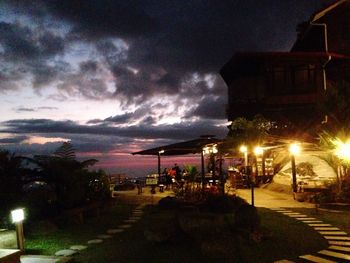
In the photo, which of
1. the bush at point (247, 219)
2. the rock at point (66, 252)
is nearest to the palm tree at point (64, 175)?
the rock at point (66, 252)

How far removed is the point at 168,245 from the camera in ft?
31.0

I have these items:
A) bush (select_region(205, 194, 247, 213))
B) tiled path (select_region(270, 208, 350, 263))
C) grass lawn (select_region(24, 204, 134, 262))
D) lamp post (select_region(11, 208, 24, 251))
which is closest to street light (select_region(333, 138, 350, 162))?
tiled path (select_region(270, 208, 350, 263))

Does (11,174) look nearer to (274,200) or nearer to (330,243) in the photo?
(330,243)

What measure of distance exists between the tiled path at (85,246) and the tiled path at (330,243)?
4401 millimetres

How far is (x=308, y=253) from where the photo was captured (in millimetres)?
8727

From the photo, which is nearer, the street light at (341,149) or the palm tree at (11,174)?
the palm tree at (11,174)

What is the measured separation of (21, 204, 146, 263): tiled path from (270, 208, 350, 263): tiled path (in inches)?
173

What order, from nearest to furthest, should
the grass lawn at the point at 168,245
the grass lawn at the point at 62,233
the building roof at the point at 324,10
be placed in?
the grass lawn at the point at 168,245, the grass lawn at the point at 62,233, the building roof at the point at 324,10

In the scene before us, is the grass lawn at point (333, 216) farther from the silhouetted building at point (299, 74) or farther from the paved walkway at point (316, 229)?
the silhouetted building at point (299, 74)

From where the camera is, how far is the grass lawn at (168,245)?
8438 mm

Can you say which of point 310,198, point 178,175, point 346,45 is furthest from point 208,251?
point 346,45

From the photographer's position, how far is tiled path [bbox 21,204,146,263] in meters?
7.56

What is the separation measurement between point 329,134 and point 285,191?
Result: 5409mm

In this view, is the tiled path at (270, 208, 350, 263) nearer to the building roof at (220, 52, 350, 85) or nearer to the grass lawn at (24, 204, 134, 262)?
the grass lawn at (24, 204, 134, 262)
